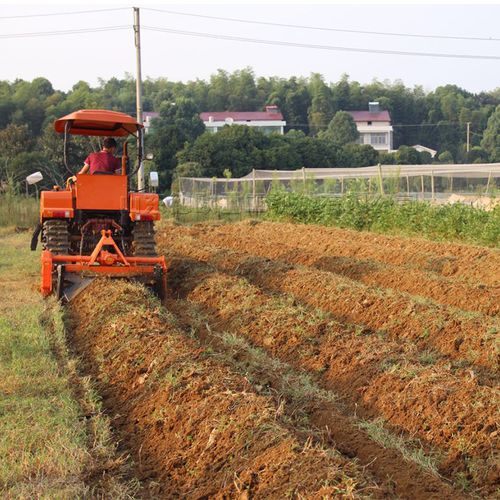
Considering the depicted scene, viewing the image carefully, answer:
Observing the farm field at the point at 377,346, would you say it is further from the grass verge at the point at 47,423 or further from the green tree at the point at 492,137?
the green tree at the point at 492,137

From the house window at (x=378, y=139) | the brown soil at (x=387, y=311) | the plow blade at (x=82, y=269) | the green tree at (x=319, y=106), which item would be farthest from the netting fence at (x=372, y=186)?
the house window at (x=378, y=139)

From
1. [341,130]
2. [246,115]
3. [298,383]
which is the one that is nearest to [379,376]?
[298,383]

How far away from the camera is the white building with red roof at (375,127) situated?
297 feet

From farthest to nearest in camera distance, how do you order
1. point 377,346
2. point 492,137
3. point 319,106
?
1. point 319,106
2. point 492,137
3. point 377,346

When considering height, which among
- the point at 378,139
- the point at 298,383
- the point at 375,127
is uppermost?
the point at 375,127

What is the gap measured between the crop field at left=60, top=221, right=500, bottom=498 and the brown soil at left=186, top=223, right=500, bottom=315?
2.0 inches

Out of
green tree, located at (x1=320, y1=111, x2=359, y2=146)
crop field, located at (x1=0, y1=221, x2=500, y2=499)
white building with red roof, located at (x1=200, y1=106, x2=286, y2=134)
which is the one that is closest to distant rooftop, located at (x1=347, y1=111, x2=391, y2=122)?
white building with red roof, located at (x1=200, y1=106, x2=286, y2=134)

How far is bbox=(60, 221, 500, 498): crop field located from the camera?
5117 mm

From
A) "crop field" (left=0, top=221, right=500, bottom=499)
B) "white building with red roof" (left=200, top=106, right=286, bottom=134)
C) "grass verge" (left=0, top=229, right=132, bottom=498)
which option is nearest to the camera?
"grass verge" (left=0, top=229, right=132, bottom=498)

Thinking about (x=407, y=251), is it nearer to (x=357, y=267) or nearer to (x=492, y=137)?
(x=357, y=267)

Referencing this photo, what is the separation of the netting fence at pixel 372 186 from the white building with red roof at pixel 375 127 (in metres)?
57.3

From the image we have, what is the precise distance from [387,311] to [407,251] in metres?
6.25

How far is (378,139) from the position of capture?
303 ft

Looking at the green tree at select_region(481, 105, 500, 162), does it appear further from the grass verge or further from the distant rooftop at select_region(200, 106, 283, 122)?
the grass verge
